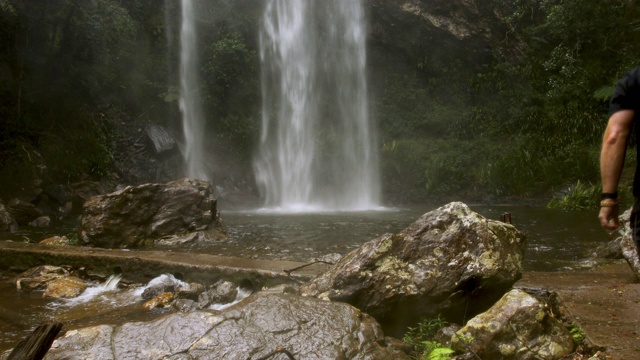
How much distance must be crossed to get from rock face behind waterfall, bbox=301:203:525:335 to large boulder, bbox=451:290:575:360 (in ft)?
1.92

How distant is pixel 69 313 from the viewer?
4684mm

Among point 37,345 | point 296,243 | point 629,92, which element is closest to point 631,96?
point 629,92

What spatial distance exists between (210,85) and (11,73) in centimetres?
607

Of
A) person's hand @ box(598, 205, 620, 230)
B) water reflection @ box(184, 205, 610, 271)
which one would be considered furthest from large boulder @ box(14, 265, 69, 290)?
person's hand @ box(598, 205, 620, 230)

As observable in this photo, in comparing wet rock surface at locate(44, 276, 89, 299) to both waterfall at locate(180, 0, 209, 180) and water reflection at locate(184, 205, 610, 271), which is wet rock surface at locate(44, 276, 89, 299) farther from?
waterfall at locate(180, 0, 209, 180)

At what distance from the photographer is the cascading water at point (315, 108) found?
55.7 feet

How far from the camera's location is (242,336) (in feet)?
10.2

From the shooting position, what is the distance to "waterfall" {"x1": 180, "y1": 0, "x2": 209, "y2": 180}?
16.8 metres

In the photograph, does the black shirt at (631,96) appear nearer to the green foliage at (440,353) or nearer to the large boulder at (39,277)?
the green foliage at (440,353)

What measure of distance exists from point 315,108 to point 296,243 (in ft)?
36.0

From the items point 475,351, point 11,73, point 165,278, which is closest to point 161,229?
point 165,278

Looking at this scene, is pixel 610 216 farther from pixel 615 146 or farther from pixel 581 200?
pixel 581 200

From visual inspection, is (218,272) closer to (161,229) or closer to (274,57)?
(161,229)

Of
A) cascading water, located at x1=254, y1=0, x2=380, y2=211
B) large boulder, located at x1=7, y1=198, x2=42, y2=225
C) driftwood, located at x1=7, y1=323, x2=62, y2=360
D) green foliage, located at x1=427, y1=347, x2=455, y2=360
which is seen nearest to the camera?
driftwood, located at x1=7, y1=323, x2=62, y2=360
